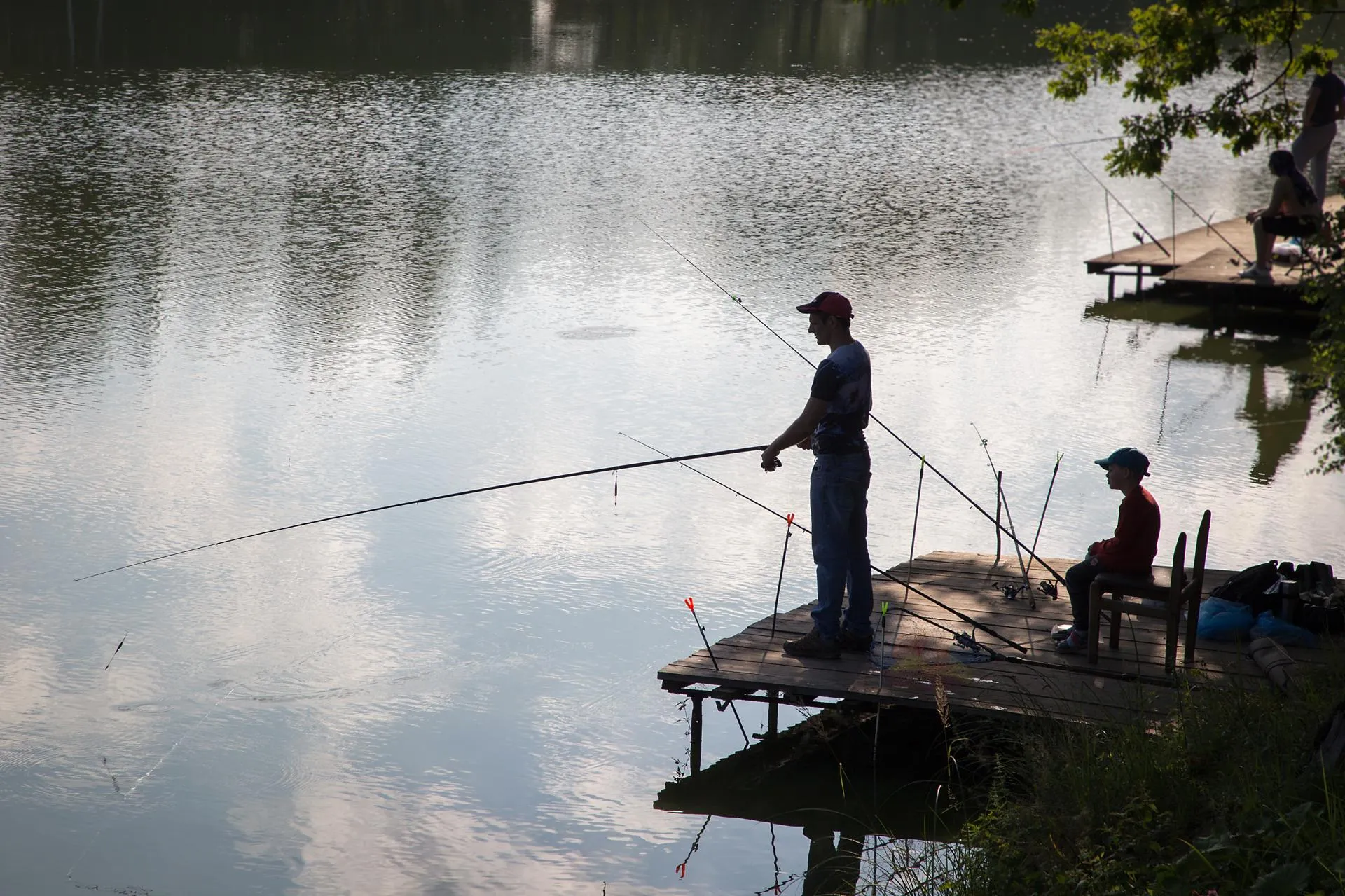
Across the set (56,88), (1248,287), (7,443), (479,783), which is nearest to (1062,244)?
(1248,287)

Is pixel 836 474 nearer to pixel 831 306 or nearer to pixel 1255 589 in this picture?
pixel 831 306

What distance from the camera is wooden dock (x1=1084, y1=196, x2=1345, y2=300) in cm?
1179

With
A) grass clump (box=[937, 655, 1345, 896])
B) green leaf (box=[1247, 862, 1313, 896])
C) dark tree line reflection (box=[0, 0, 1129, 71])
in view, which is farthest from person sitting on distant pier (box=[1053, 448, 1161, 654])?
dark tree line reflection (box=[0, 0, 1129, 71])

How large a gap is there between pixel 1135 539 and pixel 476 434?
14.7 ft

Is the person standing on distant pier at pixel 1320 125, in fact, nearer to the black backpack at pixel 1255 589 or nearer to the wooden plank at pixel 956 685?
the black backpack at pixel 1255 589

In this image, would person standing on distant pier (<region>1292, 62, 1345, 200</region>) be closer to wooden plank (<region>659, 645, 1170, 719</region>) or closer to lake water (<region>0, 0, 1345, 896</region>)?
lake water (<region>0, 0, 1345, 896</region>)

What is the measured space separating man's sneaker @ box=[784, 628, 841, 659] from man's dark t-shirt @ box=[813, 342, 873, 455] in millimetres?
668

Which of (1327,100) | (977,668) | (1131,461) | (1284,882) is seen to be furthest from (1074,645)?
(1327,100)

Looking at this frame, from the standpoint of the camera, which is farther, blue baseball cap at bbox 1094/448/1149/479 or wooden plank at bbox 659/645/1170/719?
blue baseball cap at bbox 1094/448/1149/479

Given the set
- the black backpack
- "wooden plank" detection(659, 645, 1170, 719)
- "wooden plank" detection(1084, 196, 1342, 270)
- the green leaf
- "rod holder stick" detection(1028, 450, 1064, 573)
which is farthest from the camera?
"wooden plank" detection(1084, 196, 1342, 270)

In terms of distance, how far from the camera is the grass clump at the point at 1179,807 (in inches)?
144

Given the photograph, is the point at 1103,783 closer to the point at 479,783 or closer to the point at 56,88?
the point at 479,783

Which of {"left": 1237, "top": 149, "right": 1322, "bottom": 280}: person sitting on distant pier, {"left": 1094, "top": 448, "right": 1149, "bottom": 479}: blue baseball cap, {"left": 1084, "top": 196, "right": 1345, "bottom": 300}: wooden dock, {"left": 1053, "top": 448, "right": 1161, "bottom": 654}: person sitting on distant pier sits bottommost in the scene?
{"left": 1053, "top": 448, "right": 1161, "bottom": 654}: person sitting on distant pier

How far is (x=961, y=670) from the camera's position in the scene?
546 centimetres
